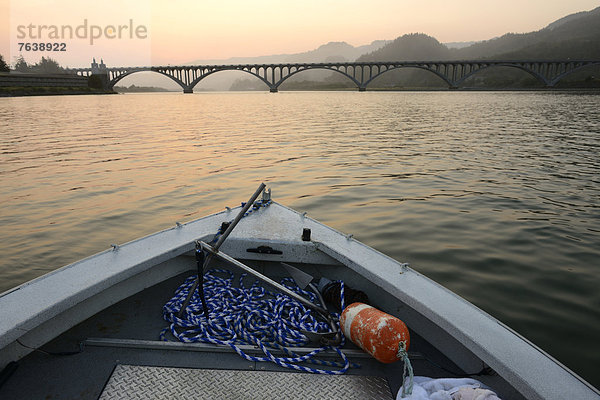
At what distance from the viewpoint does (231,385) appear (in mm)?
2707

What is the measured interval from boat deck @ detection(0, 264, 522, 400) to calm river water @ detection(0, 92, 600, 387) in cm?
204

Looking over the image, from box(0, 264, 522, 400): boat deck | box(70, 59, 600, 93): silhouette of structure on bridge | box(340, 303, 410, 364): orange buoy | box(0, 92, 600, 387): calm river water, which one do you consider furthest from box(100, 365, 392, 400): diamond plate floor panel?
box(70, 59, 600, 93): silhouette of structure on bridge

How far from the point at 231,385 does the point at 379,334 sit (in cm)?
112

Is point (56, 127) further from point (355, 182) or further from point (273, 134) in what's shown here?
point (355, 182)

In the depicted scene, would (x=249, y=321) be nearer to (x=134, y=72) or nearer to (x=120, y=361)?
(x=120, y=361)

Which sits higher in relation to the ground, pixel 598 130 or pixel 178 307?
pixel 598 130

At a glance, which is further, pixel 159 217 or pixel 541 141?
pixel 541 141

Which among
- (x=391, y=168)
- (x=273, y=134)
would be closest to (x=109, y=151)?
(x=273, y=134)

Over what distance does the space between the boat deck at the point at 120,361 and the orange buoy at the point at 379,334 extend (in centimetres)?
17

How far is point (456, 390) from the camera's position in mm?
2412

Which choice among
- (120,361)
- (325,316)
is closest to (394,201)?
(325,316)

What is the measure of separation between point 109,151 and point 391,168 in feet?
37.1

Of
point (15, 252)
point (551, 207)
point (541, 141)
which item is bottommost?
point (15, 252)

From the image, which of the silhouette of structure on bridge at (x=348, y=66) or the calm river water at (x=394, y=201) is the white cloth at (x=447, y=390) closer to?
the calm river water at (x=394, y=201)
